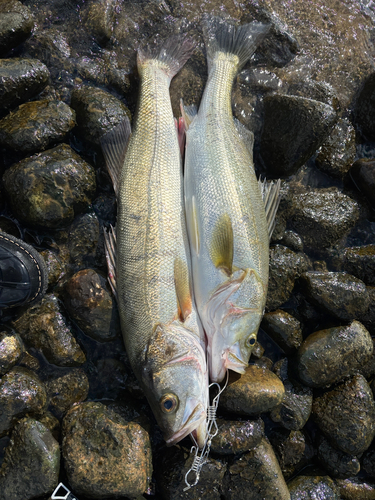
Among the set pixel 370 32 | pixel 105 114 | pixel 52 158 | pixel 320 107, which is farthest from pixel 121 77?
pixel 370 32

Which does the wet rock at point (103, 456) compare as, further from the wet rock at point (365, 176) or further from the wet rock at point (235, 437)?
the wet rock at point (365, 176)

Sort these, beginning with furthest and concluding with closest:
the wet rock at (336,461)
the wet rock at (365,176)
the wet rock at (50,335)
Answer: the wet rock at (365,176)
the wet rock at (336,461)
the wet rock at (50,335)

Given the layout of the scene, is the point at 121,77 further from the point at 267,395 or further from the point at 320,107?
the point at 267,395

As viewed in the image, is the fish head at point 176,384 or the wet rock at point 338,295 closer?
the fish head at point 176,384

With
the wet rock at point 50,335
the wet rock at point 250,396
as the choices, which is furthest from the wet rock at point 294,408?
the wet rock at point 50,335

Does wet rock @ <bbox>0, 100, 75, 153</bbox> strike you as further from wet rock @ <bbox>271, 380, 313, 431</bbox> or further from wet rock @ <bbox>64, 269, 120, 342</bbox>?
wet rock @ <bbox>271, 380, 313, 431</bbox>
